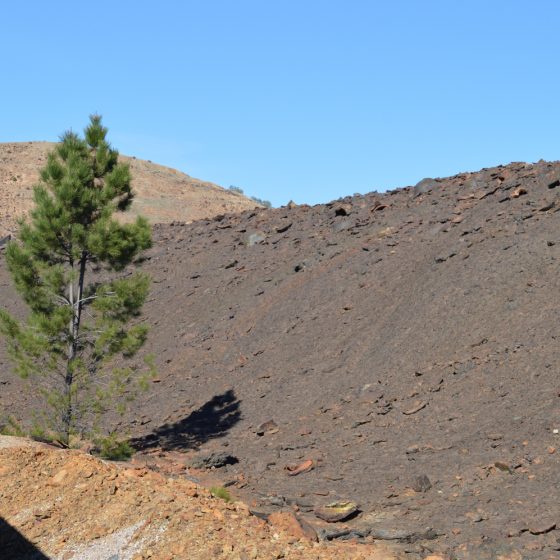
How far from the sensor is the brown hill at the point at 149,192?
58656 mm

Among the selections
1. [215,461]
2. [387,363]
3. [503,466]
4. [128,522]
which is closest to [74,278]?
[215,461]

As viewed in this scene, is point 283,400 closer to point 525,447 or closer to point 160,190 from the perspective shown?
point 525,447

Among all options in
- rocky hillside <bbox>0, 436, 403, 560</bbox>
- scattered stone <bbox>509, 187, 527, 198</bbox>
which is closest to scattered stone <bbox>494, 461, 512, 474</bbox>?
rocky hillside <bbox>0, 436, 403, 560</bbox>

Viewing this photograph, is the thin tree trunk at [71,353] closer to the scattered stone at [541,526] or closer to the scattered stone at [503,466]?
the scattered stone at [503,466]

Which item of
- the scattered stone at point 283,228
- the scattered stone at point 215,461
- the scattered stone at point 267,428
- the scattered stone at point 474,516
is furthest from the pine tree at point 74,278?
the scattered stone at point 283,228

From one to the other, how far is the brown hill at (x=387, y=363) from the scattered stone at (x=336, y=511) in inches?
8.1

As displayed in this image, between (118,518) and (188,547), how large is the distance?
1.38 metres

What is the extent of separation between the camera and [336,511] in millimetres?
14031

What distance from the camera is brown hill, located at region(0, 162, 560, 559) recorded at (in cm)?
1428

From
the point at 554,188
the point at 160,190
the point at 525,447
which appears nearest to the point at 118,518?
the point at 525,447

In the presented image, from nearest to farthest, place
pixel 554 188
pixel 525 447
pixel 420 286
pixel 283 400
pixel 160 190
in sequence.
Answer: pixel 525 447, pixel 283 400, pixel 420 286, pixel 554 188, pixel 160 190

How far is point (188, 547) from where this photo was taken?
1068 centimetres

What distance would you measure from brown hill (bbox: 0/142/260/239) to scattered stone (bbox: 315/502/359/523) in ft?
139

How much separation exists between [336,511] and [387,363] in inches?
290
